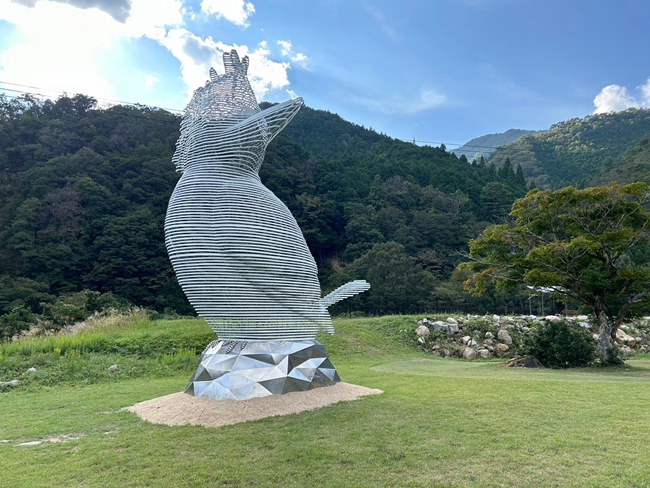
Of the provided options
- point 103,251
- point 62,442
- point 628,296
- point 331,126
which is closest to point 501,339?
point 628,296

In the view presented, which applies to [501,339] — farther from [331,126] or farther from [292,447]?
[331,126]

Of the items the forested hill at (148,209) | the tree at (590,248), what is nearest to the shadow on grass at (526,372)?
the tree at (590,248)

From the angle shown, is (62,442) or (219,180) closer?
(62,442)

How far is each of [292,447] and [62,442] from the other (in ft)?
10.9

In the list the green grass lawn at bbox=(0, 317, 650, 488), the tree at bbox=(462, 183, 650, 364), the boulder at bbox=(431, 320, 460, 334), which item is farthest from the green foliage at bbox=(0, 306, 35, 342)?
the tree at bbox=(462, 183, 650, 364)

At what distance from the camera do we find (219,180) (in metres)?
9.26

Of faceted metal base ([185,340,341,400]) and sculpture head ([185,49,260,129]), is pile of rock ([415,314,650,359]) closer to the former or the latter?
faceted metal base ([185,340,341,400])

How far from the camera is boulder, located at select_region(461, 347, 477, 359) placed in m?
18.8

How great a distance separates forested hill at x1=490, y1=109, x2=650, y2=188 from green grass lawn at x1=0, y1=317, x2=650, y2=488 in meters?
57.8

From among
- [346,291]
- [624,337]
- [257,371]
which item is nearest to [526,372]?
[346,291]

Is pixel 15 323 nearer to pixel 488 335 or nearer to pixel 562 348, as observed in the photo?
pixel 488 335

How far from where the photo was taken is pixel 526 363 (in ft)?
47.6

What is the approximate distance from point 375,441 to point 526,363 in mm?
10655

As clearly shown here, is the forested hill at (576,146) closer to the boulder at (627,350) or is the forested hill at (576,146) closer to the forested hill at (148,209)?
the forested hill at (148,209)
